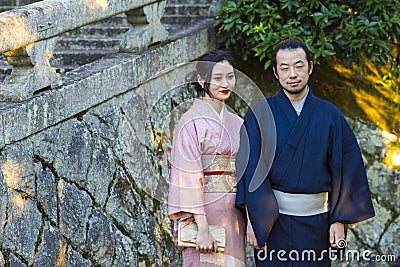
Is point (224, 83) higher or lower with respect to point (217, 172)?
higher

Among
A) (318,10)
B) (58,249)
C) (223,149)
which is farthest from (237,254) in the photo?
(318,10)

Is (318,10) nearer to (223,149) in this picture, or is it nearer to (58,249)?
(223,149)

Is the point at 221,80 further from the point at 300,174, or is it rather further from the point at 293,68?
the point at 300,174

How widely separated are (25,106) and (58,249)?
3.29ft

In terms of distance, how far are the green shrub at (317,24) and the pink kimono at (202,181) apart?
5.86 feet

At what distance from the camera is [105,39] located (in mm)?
7734

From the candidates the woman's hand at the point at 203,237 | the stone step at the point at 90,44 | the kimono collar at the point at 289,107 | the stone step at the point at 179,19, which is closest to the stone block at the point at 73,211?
the woman's hand at the point at 203,237

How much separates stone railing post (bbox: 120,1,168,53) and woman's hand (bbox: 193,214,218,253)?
1901mm

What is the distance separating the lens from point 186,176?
18.0ft

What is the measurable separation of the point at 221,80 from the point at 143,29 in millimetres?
1580

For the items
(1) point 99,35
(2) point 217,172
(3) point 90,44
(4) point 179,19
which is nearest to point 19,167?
(2) point 217,172

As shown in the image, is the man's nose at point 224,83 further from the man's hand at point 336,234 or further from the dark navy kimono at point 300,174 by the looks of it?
the man's hand at point 336,234

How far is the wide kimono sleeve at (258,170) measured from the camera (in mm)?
5355

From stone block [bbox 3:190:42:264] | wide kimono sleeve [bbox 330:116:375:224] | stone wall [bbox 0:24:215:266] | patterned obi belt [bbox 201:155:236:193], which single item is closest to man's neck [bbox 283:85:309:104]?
wide kimono sleeve [bbox 330:116:375:224]
